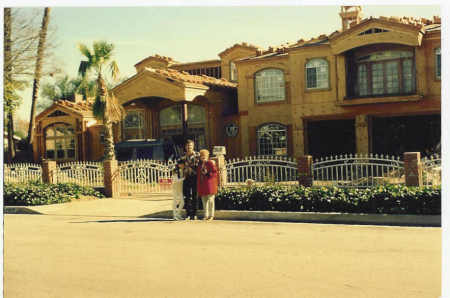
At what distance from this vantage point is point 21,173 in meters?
20.0

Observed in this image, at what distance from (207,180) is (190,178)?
1.68ft

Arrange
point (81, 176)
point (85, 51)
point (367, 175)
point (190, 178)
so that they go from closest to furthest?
point (190, 178), point (367, 175), point (81, 176), point (85, 51)

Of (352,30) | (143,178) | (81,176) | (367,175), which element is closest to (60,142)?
(81,176)

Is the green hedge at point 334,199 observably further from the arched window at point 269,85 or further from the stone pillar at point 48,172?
the arched window at point 269,85

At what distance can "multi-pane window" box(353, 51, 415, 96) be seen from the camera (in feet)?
71.9

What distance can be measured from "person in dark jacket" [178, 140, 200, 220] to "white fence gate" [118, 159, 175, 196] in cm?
514

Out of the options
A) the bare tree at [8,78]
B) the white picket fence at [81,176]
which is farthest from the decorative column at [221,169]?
the bare tree at [8,78]

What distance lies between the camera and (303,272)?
7.04m

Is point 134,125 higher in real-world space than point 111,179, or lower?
higher

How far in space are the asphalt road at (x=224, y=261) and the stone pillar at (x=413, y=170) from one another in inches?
118

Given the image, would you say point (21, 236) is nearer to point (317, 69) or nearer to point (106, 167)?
point (106, 167)

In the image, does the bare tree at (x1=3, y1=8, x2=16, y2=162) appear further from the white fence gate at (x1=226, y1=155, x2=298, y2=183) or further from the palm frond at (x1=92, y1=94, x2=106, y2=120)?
the white fence gate at (x1=226, y1=155, x2=298, y2=183)

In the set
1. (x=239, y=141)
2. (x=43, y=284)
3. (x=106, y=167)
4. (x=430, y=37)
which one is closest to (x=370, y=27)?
(x=430, y=37)

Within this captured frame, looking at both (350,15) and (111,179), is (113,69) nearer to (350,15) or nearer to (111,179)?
(111,179)
